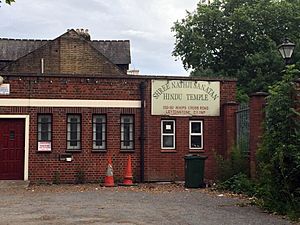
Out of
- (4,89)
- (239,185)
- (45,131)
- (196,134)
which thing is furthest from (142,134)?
(239,185)

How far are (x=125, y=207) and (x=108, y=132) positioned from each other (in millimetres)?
9358

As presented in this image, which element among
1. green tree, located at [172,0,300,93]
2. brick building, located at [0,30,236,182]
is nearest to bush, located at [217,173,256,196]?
brick building, located at [0,30,236,182]

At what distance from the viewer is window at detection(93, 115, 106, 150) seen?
925 inches

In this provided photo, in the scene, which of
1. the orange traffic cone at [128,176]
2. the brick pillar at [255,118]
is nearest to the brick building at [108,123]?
the orange traffic cone at [128,176]

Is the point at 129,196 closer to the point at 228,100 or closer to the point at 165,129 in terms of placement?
the point at 165,129

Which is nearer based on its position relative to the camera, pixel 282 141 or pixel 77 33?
pixel 282 141

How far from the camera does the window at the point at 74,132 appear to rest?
23.3 m

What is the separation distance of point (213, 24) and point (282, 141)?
134 feet

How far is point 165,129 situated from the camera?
23.9m

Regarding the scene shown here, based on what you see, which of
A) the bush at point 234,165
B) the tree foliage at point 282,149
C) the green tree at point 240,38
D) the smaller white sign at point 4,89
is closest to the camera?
the tree foliage at point 282,149

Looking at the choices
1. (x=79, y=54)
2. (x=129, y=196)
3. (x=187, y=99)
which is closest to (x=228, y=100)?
(x=187, y=99)

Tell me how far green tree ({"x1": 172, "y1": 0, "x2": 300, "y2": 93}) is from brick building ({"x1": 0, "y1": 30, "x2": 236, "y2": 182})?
2382cm

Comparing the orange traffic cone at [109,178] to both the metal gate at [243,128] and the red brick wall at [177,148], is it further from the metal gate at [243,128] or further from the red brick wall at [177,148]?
the metal gate at [243,128]

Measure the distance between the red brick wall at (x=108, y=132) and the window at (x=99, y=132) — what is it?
21 centimetres
